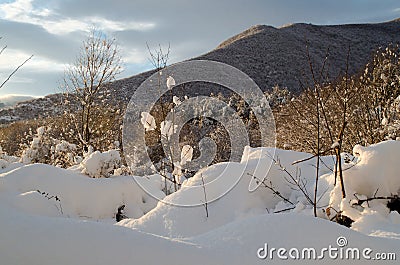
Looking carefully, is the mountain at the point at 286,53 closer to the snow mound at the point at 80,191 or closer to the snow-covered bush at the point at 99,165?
the snow-covered bush at the point at 99,165

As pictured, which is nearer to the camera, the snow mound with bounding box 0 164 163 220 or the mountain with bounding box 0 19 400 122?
the snow mound with bounding box 0 164 163 220

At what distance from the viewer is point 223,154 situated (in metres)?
8.87

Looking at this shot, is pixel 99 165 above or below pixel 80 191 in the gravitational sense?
above

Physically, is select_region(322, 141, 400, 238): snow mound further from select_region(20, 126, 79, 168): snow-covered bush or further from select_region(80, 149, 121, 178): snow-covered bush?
select_region(20, 126, 79, 168): snow-covered bush

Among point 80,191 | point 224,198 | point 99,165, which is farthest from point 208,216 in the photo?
point 99,165

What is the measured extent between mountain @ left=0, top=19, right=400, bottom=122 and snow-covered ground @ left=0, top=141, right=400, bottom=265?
18.1 meters

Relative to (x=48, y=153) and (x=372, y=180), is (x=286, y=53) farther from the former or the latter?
(x=372, y=180)

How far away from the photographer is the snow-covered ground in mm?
1258

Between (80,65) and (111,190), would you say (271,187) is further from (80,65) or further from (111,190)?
(80,65)

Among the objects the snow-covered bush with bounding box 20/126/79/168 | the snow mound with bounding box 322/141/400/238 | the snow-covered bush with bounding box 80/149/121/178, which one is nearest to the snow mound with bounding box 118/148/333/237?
the snow mound with bounding box 322/141/400/238

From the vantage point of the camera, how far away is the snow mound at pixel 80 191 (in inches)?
161

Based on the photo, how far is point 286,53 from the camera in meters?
32.9

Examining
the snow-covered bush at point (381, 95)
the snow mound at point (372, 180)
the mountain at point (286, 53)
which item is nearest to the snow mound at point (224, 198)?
→ the snow mound at point (372, 180)

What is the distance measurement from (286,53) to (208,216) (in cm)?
3224
